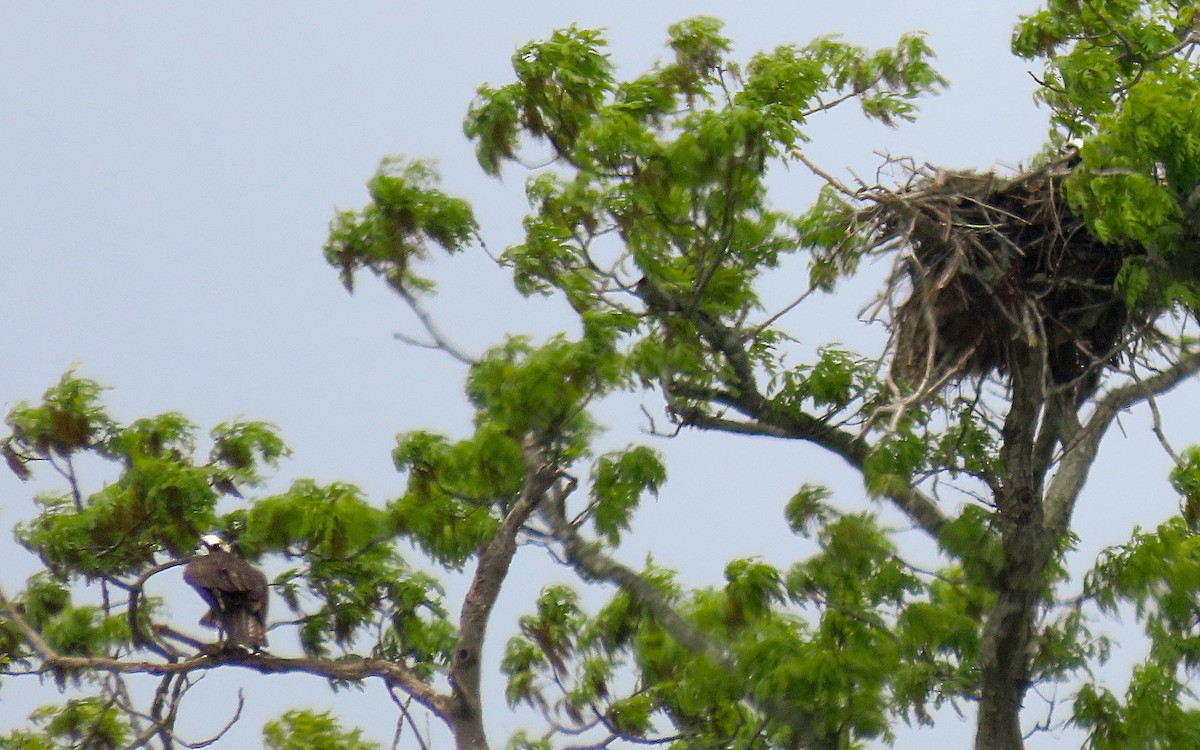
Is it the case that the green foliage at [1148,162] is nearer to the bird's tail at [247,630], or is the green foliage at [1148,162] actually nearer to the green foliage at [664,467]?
the green foliage at [664,467]

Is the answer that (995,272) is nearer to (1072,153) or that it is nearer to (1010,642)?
(1072,153)

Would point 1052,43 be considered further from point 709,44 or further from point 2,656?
point 2,656

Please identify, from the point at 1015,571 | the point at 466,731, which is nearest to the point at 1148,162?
the point at 1015,571

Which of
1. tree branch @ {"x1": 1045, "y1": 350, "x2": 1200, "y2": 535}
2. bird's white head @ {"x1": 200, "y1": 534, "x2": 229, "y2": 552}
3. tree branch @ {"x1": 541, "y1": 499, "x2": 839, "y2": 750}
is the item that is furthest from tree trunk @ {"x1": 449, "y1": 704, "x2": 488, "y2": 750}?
tree branch @ {"x1": 1045, "y1": 350, "x2": 1200, "y2": 535}

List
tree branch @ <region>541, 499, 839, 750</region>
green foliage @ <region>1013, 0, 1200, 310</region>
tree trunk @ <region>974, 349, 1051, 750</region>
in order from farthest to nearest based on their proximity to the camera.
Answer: tree trunk @ <region>974, 349, 1051, 750</region>, tree branch @ <region>541, 499, 839, 750</region>, green foliage @ <region>1013, 0, 1200, 310</region>

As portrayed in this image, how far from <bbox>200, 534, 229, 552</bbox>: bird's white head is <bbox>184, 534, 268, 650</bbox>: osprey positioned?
67 mm

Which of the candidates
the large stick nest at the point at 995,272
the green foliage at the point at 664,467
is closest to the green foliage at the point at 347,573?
the green foliage at the point at 664,467

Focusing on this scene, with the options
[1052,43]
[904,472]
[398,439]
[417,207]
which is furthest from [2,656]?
[1052,43]

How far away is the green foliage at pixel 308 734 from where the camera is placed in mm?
7137

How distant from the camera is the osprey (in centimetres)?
707

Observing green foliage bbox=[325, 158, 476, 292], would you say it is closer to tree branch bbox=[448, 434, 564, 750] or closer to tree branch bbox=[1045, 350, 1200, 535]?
tree branch bbox=[448, 434, 564, 750]

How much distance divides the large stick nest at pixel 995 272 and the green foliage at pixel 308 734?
2782mm

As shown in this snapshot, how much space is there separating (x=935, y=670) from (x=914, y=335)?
1633 mm

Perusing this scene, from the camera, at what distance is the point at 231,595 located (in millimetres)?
7102
